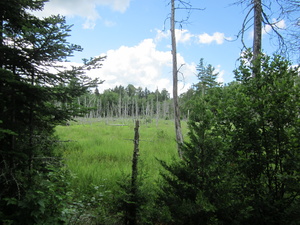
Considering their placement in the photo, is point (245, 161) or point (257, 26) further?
point (257, 26)

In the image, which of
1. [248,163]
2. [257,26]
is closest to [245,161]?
[248,163]

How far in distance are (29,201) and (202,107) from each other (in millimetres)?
2853

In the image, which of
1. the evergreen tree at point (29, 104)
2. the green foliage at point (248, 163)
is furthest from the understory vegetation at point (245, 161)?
the evergreen tree at point (29, 104)

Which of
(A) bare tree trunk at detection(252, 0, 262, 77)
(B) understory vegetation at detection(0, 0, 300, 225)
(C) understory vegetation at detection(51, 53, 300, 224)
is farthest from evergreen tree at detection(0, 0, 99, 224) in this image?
(A) bare tree trunk at detection(252, 0, 262, 77)

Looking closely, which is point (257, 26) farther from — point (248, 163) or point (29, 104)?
point (29, 104)

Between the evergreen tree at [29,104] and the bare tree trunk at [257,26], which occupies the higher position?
the bare tree trunk at [257,26]

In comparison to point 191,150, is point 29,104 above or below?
above

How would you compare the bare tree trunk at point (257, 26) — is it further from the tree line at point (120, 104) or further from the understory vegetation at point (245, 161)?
the tree line at point (120, 104)

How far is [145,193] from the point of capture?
10.5 feet

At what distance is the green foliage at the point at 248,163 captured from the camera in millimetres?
2322

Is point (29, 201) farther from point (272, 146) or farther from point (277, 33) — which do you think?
point (277, 33)

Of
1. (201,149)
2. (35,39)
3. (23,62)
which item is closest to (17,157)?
(23,62)

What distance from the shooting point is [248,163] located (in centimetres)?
264

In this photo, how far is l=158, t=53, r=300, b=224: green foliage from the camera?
2.32m
